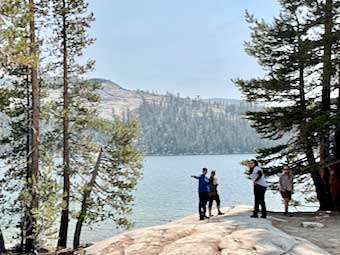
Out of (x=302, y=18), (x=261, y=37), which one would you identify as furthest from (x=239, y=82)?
(x=302, y=18)

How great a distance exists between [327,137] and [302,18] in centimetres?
463

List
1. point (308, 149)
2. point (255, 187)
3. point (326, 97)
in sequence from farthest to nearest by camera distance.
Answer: point (326, 97)
point (308, 149)
point (255, 187)

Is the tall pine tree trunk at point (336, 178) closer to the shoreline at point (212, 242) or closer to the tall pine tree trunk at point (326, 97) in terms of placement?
the tall pine tree trunk at point (326, 97)

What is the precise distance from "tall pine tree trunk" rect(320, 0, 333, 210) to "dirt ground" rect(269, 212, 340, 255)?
5.35ft

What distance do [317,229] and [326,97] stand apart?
6356mm

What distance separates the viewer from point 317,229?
1248 cm

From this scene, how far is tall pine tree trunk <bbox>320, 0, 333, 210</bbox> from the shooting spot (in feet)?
48.4

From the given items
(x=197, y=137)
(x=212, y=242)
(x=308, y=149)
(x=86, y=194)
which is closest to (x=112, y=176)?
(x=86, y=194)

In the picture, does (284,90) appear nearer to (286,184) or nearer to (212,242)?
Result: (286,184)

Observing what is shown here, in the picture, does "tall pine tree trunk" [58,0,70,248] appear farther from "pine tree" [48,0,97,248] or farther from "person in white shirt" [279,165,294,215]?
"person in white shirt" [279,165,294,215]

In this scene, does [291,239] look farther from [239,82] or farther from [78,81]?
[78,81]

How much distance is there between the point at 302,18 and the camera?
56.4ft

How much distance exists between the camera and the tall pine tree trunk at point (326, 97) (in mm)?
14764

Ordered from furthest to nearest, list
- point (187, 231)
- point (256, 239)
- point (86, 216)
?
point (86, 216)
point (187, 231)
point (256, 239)
